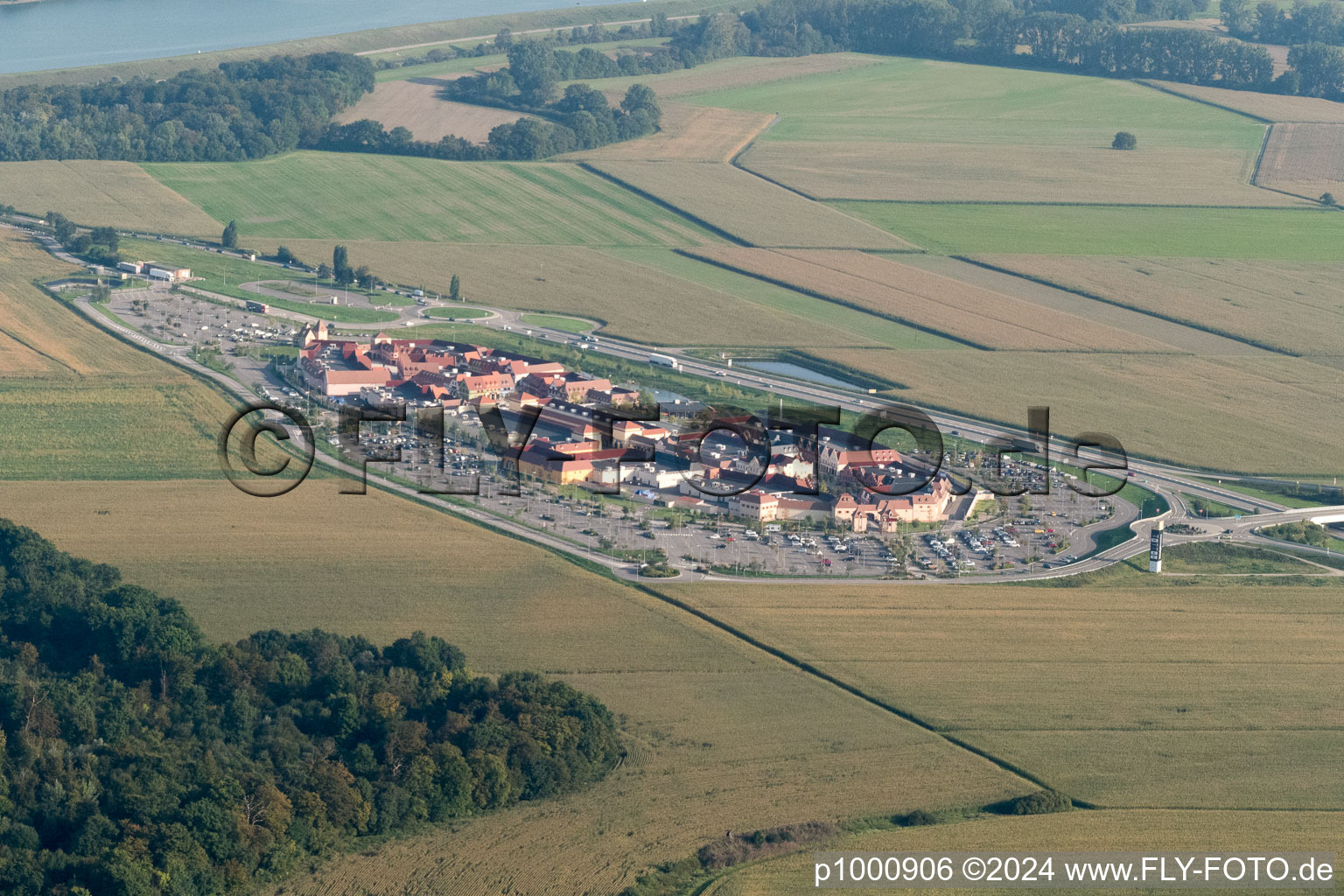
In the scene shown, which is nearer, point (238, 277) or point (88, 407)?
point (88, 407)

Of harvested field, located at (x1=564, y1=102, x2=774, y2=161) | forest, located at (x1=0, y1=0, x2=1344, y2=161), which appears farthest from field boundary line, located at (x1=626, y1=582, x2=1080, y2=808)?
forest, located at (x1=0, y1=0, x2=1344, y2=161)

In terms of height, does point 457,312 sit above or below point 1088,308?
below

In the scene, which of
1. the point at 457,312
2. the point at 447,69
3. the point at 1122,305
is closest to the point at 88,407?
the point at 457,312

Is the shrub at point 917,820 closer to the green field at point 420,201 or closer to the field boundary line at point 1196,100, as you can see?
the green field at point 420,201

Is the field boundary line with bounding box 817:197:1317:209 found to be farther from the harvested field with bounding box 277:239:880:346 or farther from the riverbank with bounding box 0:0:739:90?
the riverbank with bounding box 0:0:739:90

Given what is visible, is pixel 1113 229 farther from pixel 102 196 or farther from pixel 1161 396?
pixel 102 196

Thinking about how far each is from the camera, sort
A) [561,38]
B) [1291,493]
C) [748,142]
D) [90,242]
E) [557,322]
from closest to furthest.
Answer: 1. [1291,493]
2. [557,322]
3. [90,242]
4. [748,142]
5. [561,38]
